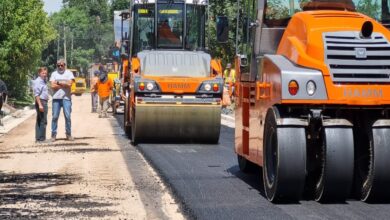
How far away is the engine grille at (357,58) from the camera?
8719 mm

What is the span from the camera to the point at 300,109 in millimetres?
8875

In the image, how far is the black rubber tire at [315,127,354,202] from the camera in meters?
8.65

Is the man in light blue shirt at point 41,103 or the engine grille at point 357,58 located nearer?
the engine grille at point 357,58

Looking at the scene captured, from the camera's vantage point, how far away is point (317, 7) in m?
9.98

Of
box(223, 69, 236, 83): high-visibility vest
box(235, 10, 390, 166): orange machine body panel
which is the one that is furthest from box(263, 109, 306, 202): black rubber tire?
box(223, 69, 236, 83): high-visibility vest

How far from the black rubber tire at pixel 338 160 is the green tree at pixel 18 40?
1076 inches

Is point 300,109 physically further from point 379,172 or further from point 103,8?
point 103,8

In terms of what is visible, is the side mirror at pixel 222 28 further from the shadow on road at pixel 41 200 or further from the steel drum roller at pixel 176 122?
the steel drum roller at pixel 176 122

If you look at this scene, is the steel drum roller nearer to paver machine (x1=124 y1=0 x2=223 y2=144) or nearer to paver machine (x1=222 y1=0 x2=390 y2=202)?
paver machine (x1=124 y1=0 x2=223 y2=144)

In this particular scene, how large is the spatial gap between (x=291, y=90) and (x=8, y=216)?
308 cm

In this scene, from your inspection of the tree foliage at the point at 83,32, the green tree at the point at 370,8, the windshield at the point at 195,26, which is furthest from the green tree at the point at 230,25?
the tree foliage at the point at 83,32

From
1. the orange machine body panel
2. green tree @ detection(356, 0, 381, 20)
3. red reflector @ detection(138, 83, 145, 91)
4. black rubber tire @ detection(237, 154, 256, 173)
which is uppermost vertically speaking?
green tree @ detection(356, 0, 381, 20)

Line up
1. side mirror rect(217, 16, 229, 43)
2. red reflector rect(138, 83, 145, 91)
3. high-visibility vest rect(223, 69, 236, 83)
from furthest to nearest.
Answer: high-visibility vest rect(223, 69, 236, 83) < red reflector rect(138, 83, 145, 91) < side mirror rect(217, 16, 229, 43)

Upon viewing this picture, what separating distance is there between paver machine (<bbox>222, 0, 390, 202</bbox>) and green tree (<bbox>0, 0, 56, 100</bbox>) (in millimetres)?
26647
